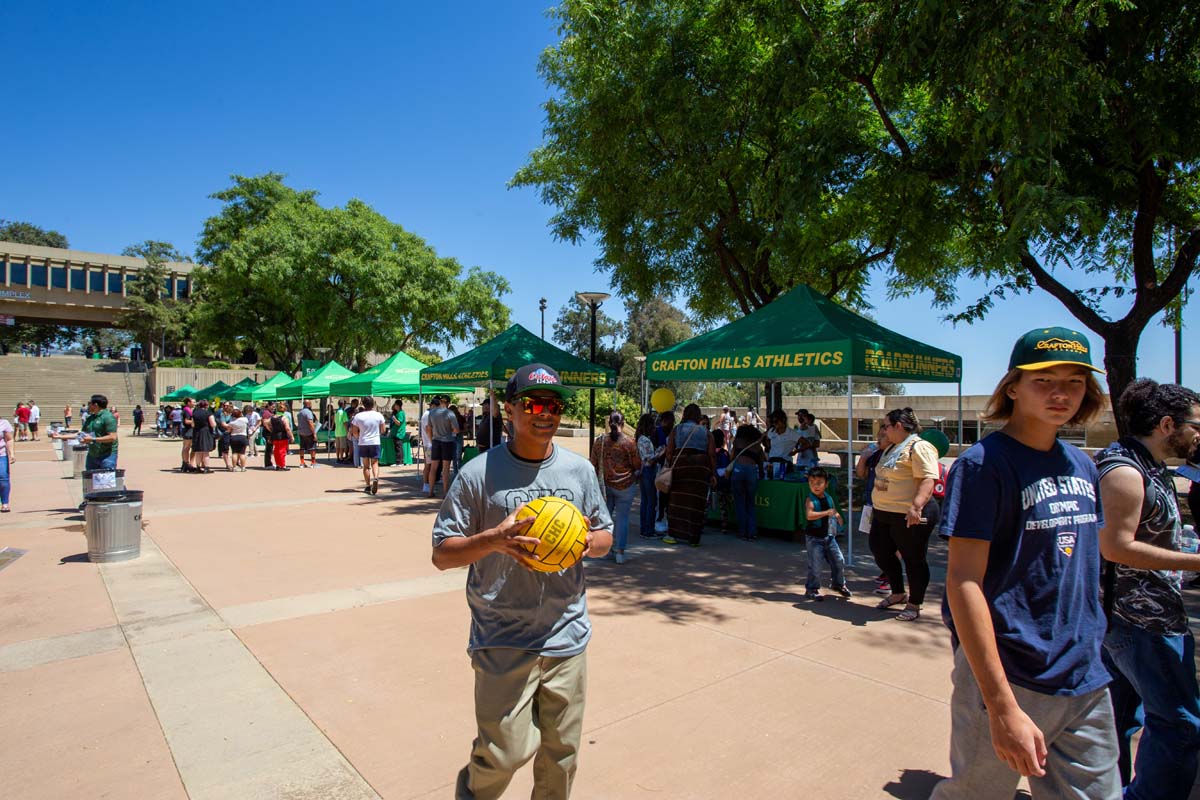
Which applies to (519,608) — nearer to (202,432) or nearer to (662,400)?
(662,400)

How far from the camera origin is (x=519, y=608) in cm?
239

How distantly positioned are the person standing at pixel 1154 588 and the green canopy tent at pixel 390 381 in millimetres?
14676

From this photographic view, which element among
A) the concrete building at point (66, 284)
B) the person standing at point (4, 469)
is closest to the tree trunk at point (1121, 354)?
the person standing at point (4, 469)

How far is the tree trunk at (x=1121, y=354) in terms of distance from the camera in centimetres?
1061

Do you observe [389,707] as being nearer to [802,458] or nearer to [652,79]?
[802,458]

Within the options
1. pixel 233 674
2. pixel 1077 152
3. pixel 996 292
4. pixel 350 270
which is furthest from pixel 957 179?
pixel 350 270

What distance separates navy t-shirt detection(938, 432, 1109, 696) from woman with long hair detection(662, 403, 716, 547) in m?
6.11

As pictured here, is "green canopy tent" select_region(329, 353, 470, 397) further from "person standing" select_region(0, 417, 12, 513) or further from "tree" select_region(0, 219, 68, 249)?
"tree" select_region(0, 219, 68, 249)

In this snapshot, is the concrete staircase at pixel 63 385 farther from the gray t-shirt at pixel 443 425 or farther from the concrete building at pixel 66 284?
the gray t-shirt at pixel 443 425

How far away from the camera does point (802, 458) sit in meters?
10.7

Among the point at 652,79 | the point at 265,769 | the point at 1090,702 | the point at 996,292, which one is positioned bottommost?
the point at 265,769

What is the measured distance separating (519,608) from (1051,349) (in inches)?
74.1

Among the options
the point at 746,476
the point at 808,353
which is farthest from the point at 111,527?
the point at 808,353

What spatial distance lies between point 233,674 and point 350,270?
2787 centimetres
